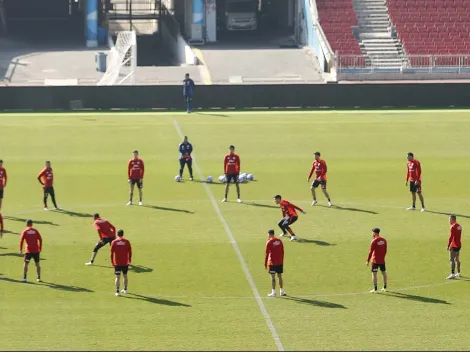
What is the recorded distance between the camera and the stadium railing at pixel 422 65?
2437 inches

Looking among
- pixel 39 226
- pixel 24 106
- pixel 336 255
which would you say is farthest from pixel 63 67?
pixel 336 255

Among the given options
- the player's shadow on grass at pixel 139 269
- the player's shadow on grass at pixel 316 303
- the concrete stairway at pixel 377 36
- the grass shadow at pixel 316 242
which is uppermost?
the concrete stairway at pixel 377 36

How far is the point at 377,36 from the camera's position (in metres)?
67.4

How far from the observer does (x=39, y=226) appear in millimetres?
31438

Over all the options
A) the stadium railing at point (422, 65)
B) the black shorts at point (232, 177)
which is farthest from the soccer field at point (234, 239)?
the stadium railing at point (422, 65)

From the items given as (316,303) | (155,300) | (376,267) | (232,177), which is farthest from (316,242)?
(155,300)

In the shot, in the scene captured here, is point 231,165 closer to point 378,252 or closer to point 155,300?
point 378,252

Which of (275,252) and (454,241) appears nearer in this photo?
(275,252)

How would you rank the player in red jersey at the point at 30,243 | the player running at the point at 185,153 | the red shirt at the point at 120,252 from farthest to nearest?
1. the player running at the point at 185,153
2. the player in red jersey at the point at 30,243
3. the red shirt at the point at 120,252

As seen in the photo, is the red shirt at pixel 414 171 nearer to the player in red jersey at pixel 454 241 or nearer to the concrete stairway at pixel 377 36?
the player in red jersey at pixel 454 241

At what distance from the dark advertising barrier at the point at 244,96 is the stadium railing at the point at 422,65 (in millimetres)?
6001

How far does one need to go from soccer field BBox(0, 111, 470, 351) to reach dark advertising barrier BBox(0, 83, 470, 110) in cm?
395

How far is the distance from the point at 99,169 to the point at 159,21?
37.4 m

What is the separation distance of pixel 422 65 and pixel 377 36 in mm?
5743
